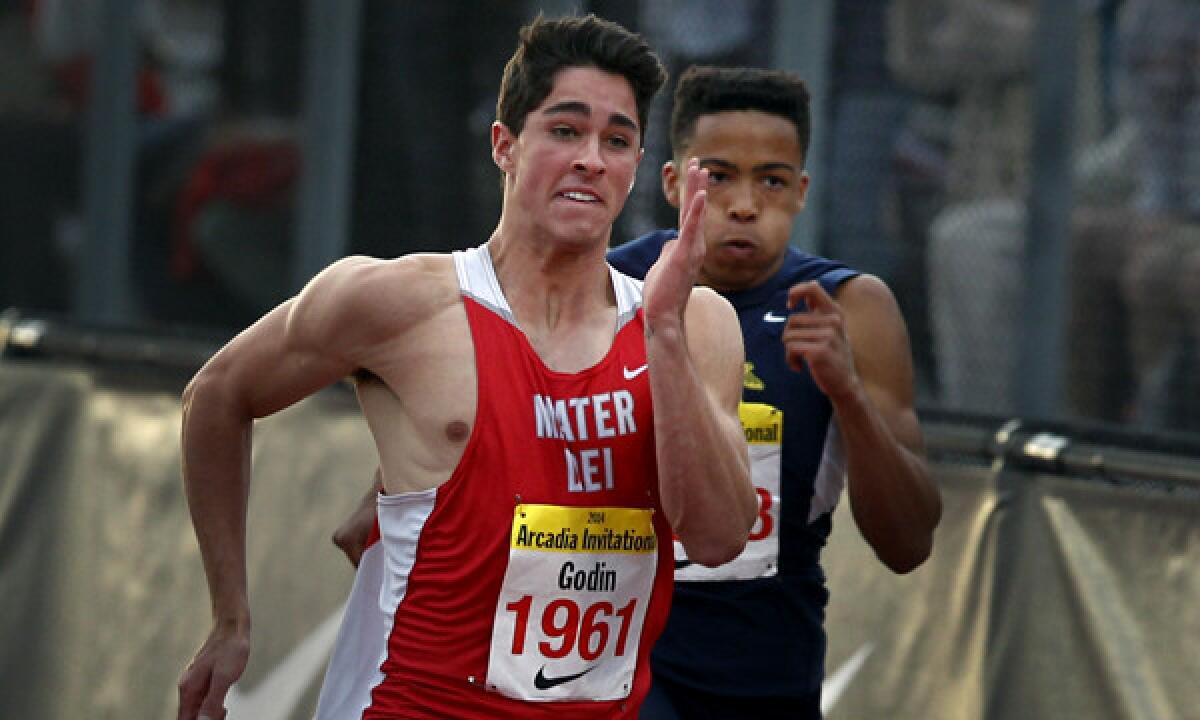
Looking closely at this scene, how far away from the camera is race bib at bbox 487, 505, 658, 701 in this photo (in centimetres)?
365

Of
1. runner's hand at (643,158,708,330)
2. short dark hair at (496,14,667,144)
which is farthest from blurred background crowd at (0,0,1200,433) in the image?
runner's hand at (643,158,708,330)

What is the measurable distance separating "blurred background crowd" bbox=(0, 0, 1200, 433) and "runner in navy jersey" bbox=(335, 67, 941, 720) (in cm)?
133

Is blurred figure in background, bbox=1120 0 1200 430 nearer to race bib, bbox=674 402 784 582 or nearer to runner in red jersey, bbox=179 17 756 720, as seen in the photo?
race bib, bbox=674 402 784 582

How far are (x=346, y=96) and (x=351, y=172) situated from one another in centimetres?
31

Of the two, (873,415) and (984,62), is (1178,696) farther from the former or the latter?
(984,62)

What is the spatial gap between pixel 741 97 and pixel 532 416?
1.55 metres

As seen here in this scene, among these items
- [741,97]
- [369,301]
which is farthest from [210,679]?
[741,97]

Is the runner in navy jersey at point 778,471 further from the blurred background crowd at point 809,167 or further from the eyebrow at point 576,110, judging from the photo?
the blurred background crowd at point 809,167

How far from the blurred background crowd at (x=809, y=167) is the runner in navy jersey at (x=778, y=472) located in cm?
133

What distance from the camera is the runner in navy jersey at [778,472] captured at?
4.70 metres

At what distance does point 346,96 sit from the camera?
327 inches

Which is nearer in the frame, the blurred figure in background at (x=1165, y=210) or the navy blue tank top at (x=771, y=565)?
the navy blue tank top at (x=771, y=565)

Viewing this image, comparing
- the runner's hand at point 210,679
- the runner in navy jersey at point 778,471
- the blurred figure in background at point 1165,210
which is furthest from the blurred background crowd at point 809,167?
the runner's hand at point 210,679

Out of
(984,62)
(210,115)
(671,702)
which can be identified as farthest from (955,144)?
(210,115)
